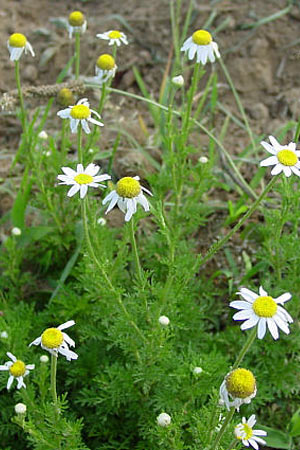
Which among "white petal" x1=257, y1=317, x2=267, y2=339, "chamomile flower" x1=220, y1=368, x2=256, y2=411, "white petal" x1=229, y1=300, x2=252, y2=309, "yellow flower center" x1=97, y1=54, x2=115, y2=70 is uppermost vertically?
"yellow flower center" x1=97, y1=54, x2=115, y2=70

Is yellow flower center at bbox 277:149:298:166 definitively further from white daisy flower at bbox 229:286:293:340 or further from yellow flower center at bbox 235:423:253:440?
yellow flower center at bbox 235:423:253:440

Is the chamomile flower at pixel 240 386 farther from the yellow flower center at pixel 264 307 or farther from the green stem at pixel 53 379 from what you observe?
the green stem at pixel 53 379

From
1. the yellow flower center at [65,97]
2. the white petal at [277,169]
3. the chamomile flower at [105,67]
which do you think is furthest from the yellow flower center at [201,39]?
the white petal at [277,169]

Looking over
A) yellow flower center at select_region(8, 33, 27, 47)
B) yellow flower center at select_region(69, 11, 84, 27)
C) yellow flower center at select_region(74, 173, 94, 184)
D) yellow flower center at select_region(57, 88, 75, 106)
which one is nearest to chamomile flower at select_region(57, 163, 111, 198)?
yellow flower center at select_region(74, 173, 94, 184)

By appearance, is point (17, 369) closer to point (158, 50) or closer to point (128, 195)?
point (128, 195)

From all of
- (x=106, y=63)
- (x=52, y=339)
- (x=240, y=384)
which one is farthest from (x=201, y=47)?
(x=240, y=384)

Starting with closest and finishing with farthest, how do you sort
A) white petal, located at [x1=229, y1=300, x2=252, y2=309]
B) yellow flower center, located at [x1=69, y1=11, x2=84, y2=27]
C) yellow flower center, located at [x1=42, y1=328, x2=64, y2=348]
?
1. white petal, located at [x1=229, y1=300, x2=252, y2=309]
2. yellow flower center, located at [x1=42, y1=328, x2=64, y2=348]
3. yellow flower center, located at [x1=69, y1=11, x2=84, y2=27]
